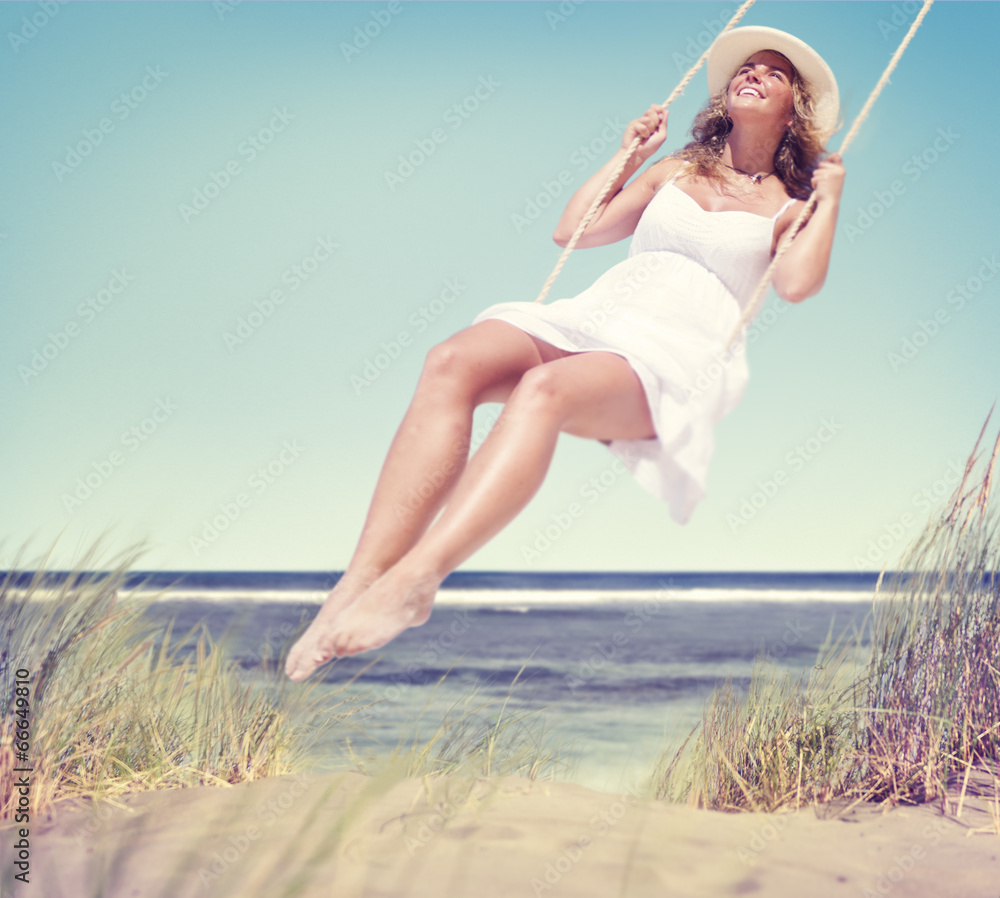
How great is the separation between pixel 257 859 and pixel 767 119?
259 cm

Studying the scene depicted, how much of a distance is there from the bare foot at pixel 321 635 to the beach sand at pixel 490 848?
0.63 meters

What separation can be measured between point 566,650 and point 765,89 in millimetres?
13933

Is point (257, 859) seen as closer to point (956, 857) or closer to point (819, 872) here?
point (819, 872)

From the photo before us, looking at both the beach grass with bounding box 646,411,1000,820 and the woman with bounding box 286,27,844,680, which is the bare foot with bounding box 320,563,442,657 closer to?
the woman with bounding box 286,27,844,680

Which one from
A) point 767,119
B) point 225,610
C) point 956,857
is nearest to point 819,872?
point 956,857

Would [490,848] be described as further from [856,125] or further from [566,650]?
[566,650]

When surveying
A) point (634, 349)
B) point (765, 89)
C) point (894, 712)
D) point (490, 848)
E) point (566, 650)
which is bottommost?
point (566, 650)

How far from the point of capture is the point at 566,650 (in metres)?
15.8

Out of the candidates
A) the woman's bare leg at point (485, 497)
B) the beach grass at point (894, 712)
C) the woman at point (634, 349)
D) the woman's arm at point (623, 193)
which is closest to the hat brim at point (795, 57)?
the woman at point (634, 349)

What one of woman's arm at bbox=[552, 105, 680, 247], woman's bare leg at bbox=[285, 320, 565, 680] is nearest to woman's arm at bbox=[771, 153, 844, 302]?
woman's arm at bbox=[552, 105, 680, 247]

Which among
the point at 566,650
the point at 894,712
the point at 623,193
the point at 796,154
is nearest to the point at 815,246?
the point at 796,154

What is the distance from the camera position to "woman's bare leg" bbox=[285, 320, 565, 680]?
2127 millimetres

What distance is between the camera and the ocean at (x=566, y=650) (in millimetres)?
4574

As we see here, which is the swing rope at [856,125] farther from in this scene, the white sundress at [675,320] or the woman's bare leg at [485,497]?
the woman's bare leg at [485,497]
